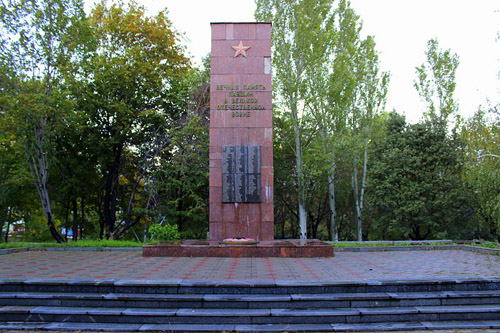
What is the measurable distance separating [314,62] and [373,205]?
7987mm

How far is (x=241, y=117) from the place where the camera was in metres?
10.8

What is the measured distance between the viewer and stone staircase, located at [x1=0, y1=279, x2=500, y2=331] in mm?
4398

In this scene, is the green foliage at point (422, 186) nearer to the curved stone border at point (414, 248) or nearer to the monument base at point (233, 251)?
the curved stone border at point (414, 248)

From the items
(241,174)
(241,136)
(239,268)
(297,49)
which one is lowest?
(239,268)

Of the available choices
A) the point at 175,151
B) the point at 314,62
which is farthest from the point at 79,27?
the point at 314,62

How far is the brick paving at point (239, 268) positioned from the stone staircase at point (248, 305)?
1.46ft

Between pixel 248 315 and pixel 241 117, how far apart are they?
7226 millimetres

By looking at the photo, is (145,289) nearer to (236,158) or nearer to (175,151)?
(236,158)

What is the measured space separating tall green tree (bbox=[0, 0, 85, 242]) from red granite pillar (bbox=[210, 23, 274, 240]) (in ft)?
17.8

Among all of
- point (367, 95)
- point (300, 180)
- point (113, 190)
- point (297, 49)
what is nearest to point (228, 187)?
point (300, 180)

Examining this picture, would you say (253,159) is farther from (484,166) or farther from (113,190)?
(113,190)

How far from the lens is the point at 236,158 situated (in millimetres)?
10492

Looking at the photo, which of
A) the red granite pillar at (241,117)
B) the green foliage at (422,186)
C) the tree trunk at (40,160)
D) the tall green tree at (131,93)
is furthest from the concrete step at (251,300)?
the green foliage at (422,186)

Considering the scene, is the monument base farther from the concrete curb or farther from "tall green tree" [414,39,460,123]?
"tall green tree" [414,39,460,123]
